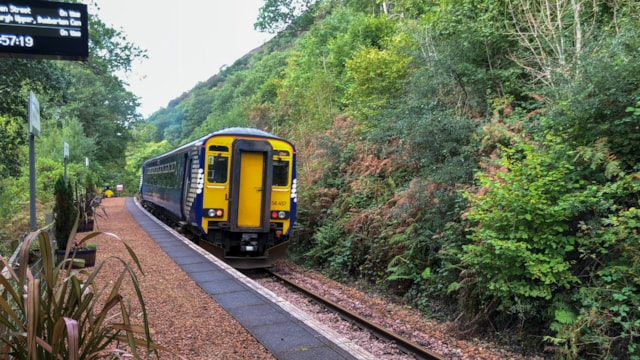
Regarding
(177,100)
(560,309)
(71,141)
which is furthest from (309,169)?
(177,100)

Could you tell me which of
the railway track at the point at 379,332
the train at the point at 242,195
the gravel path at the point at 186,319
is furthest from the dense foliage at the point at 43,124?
the railway track at the point at 379,332

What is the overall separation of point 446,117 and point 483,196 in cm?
298

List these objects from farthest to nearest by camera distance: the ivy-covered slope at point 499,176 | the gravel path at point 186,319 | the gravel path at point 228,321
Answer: the ivy-covered slope at point 499,176, the gravel path at point 228,321, the gravel path at point 186,319

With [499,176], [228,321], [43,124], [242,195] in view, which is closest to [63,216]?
[242,195]

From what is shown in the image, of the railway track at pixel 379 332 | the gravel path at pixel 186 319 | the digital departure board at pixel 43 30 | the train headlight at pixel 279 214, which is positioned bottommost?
the railway track at pixel 379 332

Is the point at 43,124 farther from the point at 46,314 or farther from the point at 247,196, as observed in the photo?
the point at 46,314

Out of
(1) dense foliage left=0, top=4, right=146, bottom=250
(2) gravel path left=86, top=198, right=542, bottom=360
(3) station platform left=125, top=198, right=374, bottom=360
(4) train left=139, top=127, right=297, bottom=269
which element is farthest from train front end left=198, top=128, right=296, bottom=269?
(1) dense foliage left=0, top=4, right=146, bottom=250

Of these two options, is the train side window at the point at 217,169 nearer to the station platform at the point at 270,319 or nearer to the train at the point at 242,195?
the train at the point at 242,195

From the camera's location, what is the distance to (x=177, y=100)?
347 ft

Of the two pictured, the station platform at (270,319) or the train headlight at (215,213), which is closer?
the station platform at (270,319)

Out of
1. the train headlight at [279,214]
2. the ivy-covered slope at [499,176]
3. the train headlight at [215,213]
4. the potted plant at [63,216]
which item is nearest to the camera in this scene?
the ivy-covered slope at [499,176]

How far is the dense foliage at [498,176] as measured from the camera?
465 cm

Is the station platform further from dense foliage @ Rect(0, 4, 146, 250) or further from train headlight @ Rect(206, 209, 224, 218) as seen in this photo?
dense foliage @ Rect(0, 4, 146, 250)

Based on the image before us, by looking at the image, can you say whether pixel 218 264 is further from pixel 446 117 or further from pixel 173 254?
pixel 446 117
